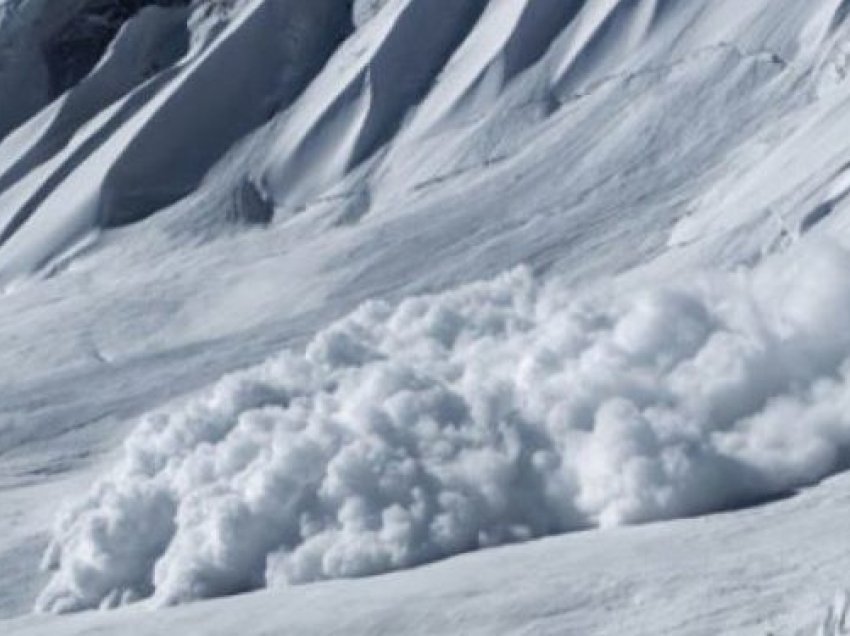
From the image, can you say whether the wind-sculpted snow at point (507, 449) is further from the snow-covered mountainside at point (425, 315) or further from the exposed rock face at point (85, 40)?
the exposed rock face at point (85, 40)

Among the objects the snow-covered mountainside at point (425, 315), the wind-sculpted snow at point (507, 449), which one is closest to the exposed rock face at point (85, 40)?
the snow-covered mountainside at point (425, 315)

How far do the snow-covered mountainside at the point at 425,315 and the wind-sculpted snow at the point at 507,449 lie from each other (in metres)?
0.02

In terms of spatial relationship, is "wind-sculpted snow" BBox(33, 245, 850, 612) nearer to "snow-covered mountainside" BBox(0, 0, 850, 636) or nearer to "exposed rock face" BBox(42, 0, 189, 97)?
"snow-covered mountainside" BBox(0, 0, 850, 636)

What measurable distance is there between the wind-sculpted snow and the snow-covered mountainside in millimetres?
23

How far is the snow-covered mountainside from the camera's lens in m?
12.0

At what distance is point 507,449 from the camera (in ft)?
42.3

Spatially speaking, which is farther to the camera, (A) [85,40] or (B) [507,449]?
(A) [85,40]

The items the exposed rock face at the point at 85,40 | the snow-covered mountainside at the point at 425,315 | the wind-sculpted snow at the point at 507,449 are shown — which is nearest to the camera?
the snow-covered mountainside at the point at 425,315

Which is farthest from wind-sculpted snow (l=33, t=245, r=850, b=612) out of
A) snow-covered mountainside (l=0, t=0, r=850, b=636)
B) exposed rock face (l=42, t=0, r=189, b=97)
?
exposed rock face (l=42, t=0, r=189, b=97)

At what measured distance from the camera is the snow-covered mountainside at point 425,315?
12.0 meters

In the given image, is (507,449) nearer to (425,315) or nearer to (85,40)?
(425,315)

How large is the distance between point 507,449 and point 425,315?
3183 millimetres

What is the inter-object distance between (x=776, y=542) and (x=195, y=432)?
16.5ft

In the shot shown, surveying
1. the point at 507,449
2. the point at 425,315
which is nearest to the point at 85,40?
the point at 425,315
